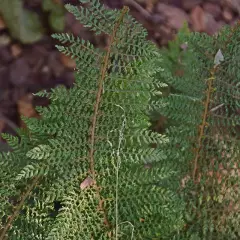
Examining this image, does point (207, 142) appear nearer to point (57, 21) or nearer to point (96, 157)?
point (96, 157)

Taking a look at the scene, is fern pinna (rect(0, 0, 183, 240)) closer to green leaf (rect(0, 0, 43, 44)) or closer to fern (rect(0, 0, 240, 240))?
fern (rect(0, 0, 240, 240))

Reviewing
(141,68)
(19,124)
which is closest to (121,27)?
(141,68)

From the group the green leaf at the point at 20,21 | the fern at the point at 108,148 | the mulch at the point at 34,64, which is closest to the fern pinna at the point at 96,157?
the fern at the point at 108,148

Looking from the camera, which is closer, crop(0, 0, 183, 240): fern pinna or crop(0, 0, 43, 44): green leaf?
crop(0, 0, 183, 240): fern pinna

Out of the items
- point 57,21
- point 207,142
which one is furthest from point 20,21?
point 207,142

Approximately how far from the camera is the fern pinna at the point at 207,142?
0.89 m

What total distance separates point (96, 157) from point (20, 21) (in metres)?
0.98

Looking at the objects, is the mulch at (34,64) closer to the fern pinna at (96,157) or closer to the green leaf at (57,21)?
the green leaf at (57,21)

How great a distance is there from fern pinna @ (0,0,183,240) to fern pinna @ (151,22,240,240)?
0.31 feet

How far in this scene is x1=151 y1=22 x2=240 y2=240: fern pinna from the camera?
889 millimetres

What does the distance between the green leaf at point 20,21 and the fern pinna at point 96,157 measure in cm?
91

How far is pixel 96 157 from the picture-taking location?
0.78 m

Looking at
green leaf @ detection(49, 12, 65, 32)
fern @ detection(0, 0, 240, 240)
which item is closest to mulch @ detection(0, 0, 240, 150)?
green leaf @ detection(49, 12, 65, 32)

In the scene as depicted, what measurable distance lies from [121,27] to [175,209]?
0.29 meters
